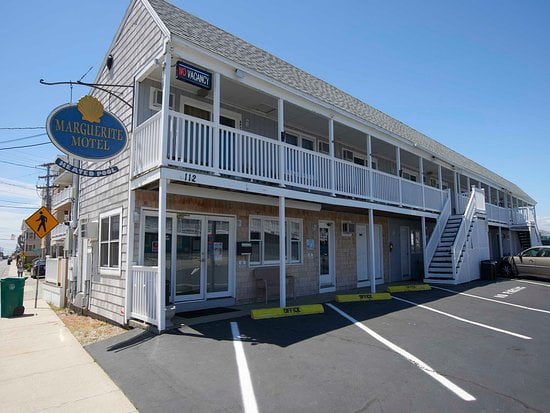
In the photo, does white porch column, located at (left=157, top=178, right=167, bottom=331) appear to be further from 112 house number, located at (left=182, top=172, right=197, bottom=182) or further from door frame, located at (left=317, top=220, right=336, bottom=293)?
door frame, located at (left=317, top=220, right=336, bottom=293)

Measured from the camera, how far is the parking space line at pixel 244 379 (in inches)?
159

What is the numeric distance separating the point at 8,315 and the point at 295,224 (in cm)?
926

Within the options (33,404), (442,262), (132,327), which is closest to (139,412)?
(33,404)

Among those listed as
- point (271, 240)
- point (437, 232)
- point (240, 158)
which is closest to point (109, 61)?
point (240, 158)

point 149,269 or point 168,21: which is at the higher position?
point 168,21

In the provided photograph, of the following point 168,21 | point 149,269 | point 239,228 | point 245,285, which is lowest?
point 245,285

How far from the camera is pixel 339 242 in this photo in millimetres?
13336

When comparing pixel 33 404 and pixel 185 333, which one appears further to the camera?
pixel 185 333

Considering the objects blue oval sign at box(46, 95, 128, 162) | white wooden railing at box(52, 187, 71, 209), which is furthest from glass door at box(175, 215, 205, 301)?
white wooden railing at box(52, 187, 71, 209)

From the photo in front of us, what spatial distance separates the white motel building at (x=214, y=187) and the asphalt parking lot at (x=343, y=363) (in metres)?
1.21

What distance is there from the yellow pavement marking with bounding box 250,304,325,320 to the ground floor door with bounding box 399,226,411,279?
344 inches

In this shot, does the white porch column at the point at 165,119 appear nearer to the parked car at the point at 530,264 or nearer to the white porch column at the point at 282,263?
the white porch column at the point at 282,263

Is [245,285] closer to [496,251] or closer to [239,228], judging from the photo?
[239,228]

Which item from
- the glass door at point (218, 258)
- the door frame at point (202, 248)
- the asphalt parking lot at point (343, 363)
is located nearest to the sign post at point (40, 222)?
the door frame at point (202, 248)
